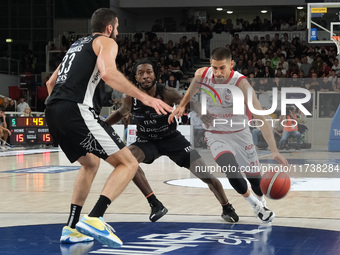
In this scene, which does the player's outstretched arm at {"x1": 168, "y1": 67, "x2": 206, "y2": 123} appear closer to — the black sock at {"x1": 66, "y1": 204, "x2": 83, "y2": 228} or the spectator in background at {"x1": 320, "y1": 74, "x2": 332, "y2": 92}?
the black sock at {"x1": 66, "y1": 204, "x2": 83, "y2": 228}

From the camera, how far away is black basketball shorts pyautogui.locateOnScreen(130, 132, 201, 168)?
20.4ft

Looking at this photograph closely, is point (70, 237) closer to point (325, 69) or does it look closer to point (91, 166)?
point (91, 166)

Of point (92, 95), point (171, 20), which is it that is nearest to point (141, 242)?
point (92, 95)

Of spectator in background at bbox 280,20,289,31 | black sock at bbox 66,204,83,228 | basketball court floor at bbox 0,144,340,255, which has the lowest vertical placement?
basketball court floor at bbox 0,144,340,255

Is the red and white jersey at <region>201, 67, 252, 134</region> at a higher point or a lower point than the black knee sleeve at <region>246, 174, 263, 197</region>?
higher

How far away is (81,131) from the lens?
15.7ft

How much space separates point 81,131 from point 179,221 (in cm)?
181

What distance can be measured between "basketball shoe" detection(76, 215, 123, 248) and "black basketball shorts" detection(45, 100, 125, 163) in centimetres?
56

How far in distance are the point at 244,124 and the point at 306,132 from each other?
13.6 meters

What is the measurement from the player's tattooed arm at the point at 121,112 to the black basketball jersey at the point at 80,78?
1026 millimetres

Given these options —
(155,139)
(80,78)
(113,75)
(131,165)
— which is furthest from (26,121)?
(113,75)

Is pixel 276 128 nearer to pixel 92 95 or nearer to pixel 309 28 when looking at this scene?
pixel 309 28

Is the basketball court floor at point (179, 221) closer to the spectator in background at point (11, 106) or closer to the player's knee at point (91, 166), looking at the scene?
the player's knee at point (91, 166)

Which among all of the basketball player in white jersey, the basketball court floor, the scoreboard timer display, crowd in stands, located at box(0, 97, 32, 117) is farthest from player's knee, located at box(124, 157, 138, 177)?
crowd in stands, located at box(0, 97, 32, 117)
